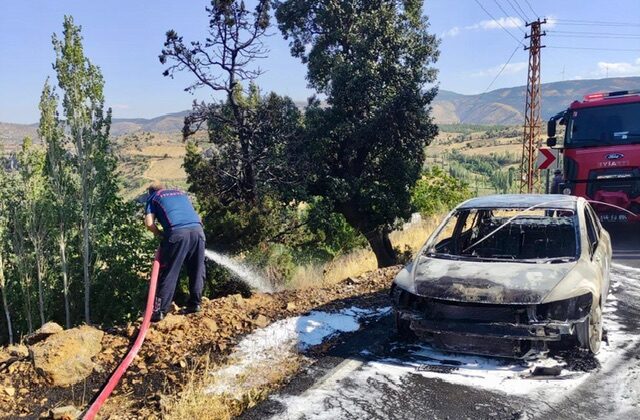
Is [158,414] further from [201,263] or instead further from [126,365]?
[201,263]


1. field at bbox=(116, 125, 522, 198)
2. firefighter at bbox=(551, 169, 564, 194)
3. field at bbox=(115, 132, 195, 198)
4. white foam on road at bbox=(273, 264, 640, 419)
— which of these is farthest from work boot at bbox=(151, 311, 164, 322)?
field at bbox=(115, 132, 195, 198)

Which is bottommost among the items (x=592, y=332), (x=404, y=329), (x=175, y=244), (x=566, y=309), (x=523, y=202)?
(x=404, y=329)

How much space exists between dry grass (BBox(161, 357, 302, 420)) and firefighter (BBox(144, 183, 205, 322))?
4.58 ft

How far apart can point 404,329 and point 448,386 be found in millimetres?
955

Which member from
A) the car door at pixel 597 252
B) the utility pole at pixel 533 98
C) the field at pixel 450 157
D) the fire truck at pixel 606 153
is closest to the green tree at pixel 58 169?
the car door at pixel 597 252

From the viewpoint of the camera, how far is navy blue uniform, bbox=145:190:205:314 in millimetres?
6191

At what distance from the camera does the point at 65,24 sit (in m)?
11.5

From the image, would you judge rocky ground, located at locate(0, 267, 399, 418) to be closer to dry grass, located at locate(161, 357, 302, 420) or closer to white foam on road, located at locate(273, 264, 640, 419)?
dry grass, located at locate(161, 357, 302, 420)

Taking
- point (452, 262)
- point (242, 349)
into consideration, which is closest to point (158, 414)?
point (242, 349)

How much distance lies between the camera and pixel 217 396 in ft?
14.0

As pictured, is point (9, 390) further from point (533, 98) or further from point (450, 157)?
Answer: point (450, 157)

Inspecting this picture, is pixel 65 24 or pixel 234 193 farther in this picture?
pixel 234 193

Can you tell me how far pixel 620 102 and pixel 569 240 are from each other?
23.9 feet

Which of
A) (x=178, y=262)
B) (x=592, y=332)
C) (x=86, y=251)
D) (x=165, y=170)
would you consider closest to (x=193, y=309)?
(x=178, y=262)
